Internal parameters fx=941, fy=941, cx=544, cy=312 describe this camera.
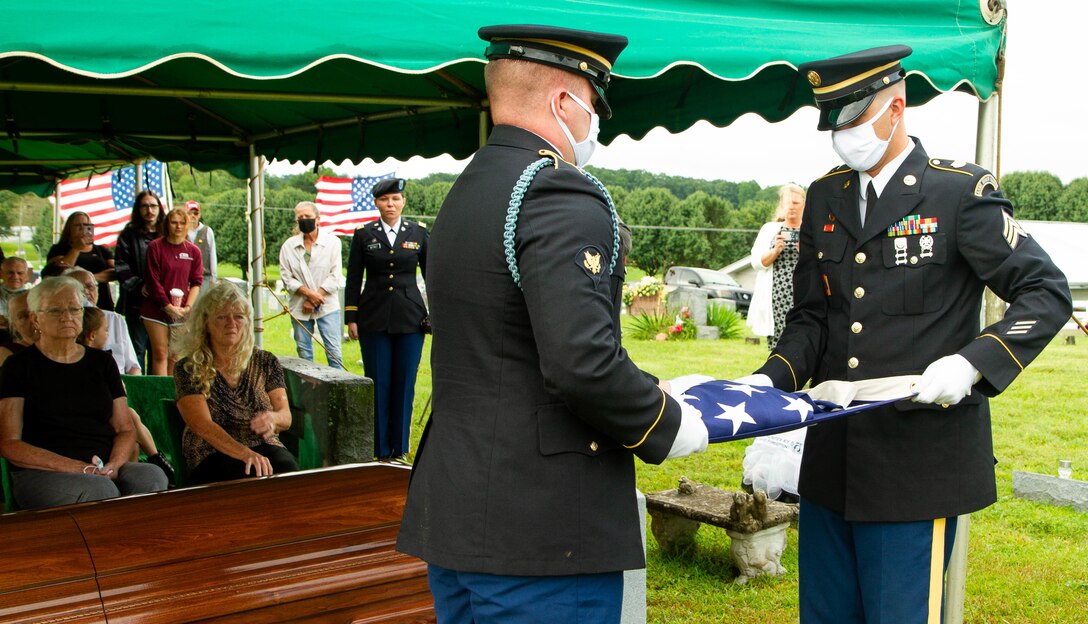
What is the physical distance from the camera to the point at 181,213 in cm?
773

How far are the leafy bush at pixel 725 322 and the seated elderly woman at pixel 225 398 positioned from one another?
46.2 feet

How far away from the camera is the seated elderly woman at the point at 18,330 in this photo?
4668mm

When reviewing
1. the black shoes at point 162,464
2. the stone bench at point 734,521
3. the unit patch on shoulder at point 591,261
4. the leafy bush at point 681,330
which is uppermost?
the unit patch on shoulder at point 591,261

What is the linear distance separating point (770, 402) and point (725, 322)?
15.8m

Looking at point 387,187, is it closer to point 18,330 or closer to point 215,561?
point 18,330

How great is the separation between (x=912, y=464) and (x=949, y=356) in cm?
28

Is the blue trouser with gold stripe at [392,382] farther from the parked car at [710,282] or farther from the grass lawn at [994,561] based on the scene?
the parked car at [710,282]

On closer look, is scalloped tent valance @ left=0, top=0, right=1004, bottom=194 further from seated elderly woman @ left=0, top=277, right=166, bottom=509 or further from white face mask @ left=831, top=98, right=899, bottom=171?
seated elderly woman @ left=0, top=277, right=166, bottom=509

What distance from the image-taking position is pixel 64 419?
12.6 ft

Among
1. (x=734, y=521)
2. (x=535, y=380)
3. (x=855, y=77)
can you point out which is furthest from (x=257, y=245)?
(x=535, y=380)

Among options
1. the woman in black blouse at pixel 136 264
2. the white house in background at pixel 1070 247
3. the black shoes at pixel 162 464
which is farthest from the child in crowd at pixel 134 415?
the white house in background at pixel 1070 247

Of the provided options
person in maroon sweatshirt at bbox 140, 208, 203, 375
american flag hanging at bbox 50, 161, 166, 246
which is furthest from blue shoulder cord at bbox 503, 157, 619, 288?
american flag hanging at bbox 50, 161, 166, 246

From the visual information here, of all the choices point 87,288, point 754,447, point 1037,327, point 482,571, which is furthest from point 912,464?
point 87,288

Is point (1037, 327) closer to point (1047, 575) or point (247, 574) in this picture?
point (247, 574)
